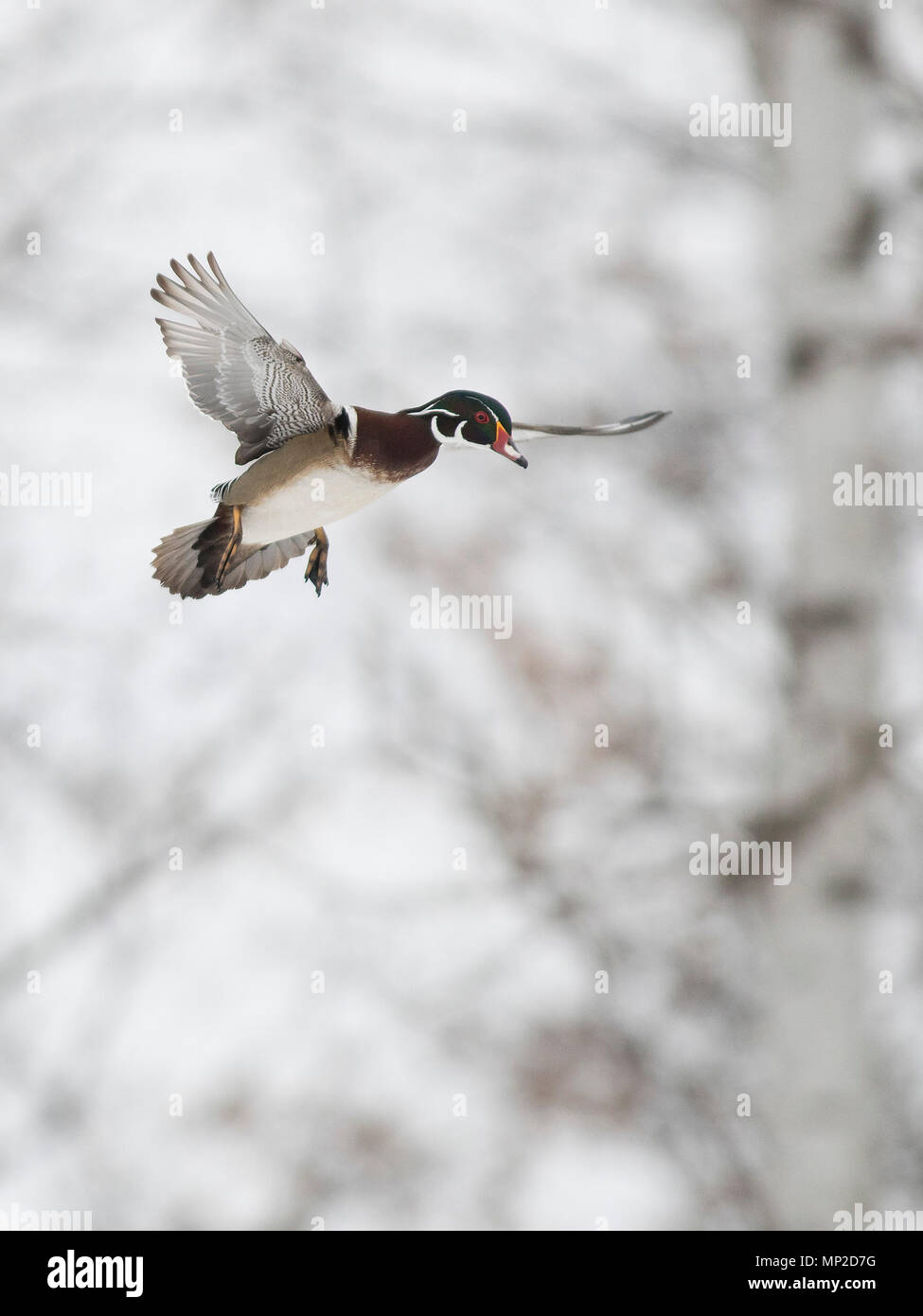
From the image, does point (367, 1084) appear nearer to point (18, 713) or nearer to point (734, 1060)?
point (734, 1060)

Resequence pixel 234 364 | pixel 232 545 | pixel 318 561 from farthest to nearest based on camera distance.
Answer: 1. pixel 318 561
2. pixel 232 545
3. pixel 234 364

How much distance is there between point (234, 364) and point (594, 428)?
525 mm

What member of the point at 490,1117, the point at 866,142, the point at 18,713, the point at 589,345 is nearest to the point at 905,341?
the point at 866,142

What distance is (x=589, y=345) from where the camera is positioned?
1940 mm

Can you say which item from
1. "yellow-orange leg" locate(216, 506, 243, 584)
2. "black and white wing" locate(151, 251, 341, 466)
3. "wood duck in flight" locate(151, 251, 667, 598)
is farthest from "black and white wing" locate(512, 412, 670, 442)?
"yellow-orange leg" locate(216, 506, 243, 584)

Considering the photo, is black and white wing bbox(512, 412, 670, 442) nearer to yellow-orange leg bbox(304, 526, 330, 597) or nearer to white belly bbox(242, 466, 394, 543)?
white belly bbox(242, 466, 394, 543)

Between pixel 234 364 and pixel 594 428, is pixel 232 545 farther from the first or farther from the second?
pixel 594 428

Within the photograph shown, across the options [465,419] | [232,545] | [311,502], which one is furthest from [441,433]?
[232,545]

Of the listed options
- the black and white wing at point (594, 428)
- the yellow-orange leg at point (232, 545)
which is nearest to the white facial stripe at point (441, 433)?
the black and white wing at point (594, 428)

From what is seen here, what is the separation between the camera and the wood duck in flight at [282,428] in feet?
4.71

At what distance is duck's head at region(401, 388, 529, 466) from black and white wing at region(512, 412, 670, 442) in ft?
0.18

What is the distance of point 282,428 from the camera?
1.50 metres

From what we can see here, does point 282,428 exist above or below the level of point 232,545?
above

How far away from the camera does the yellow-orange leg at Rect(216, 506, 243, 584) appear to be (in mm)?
1552
